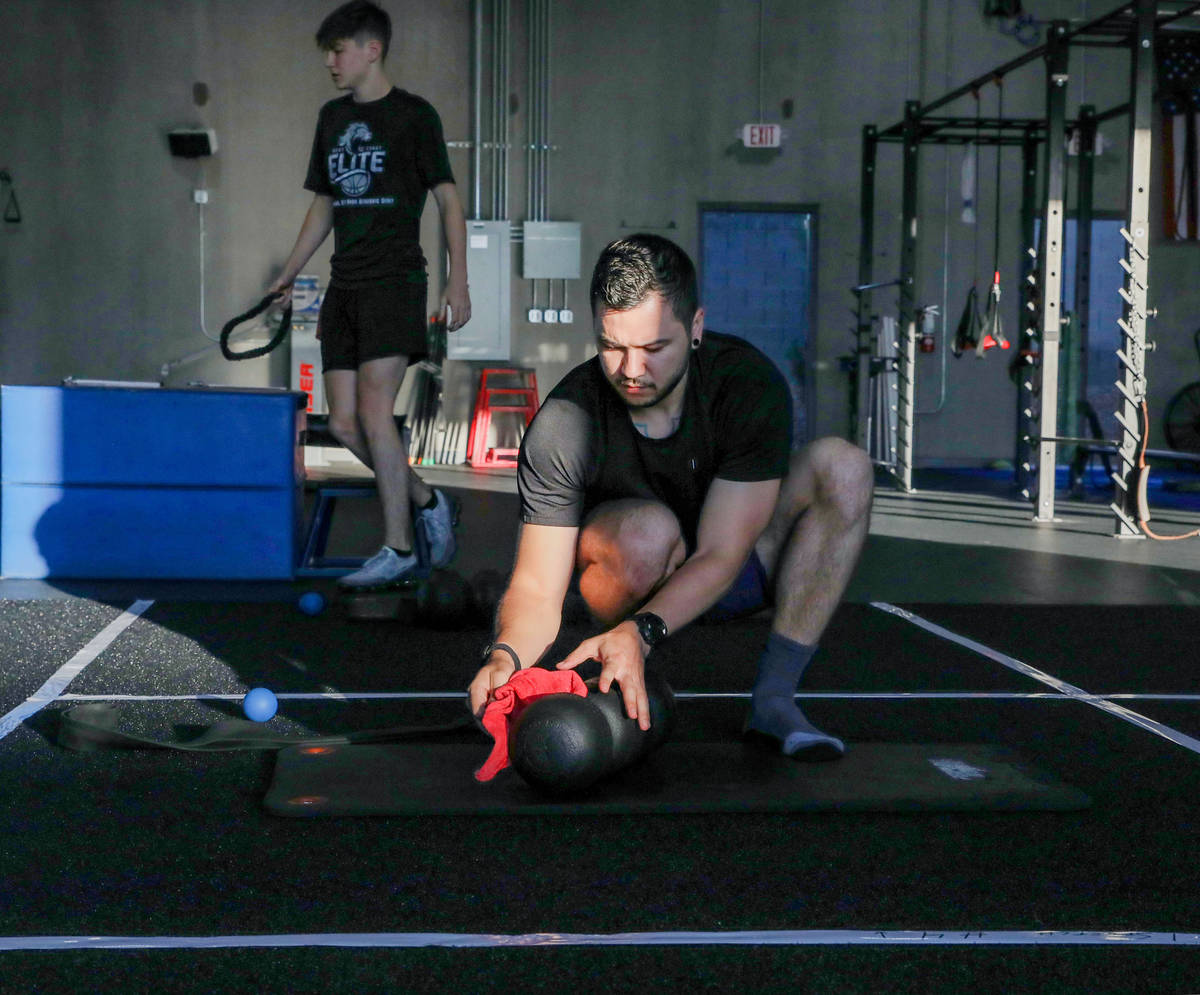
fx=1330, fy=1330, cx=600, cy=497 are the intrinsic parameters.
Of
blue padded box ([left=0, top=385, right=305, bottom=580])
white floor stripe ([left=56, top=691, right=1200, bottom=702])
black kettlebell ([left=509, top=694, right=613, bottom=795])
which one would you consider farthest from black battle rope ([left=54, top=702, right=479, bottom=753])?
blue padded box ([left=0, top=385, right=305, bottom=580])

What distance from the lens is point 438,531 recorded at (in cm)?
362

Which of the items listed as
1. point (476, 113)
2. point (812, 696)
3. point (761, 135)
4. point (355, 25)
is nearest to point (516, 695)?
point (812, 696)

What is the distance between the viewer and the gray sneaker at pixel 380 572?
11.0 feet

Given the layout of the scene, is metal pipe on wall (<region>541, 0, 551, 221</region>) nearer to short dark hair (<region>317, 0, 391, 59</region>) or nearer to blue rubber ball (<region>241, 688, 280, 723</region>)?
short dark hair (<region>317, 0, 391, 59</region>)

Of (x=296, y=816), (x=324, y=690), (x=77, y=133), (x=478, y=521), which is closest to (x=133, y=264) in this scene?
(x=77, y=133)

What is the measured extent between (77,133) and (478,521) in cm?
506

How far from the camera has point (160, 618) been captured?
321cm

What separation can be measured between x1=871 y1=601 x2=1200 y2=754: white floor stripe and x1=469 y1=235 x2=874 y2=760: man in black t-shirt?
0.61m

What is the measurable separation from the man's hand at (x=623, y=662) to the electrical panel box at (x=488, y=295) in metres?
7.25

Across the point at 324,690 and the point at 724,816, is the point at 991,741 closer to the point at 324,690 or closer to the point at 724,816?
the point at 724,816

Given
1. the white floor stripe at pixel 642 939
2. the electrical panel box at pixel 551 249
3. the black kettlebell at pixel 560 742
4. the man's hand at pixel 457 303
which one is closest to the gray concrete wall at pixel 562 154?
the electrical panel box at pixel 551 249

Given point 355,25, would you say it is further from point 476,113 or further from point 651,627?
point 476,113

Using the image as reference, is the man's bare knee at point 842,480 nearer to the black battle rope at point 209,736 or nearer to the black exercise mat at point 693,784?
the black exercise mat at point 693,784

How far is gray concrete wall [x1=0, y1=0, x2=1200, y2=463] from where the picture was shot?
8.65 metres
